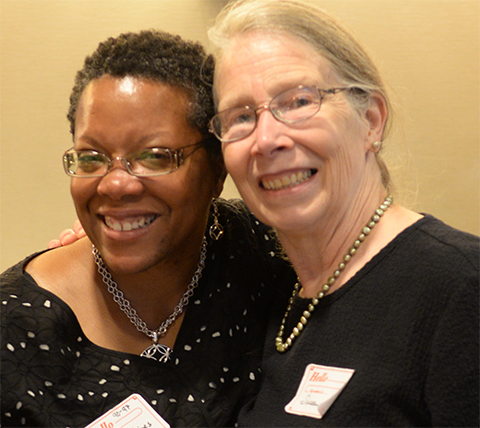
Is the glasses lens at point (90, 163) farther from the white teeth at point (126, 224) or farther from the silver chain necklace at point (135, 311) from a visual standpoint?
the silver chain necklace at point (135, 311)

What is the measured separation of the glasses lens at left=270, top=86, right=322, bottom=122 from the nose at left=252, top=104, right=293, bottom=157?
0.02 m

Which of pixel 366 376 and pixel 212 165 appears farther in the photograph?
pixel 212 165

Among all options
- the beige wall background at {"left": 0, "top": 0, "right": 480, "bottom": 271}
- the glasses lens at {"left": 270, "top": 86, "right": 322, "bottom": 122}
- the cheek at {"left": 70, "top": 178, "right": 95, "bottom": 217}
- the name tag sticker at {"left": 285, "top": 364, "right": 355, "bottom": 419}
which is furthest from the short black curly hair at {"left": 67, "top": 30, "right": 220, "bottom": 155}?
the beige wall background at {"left": 0, "top": 0, "right": 480, "bottom": 271}

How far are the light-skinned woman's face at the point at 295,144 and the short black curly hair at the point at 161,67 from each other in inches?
9.4

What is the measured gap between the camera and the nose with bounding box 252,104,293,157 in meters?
1.38

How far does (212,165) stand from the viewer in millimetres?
1781

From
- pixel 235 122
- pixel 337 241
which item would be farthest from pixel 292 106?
pixel 337 241

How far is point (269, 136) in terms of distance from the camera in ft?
4.54

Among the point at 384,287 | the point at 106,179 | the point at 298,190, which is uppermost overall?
the point at 106,179

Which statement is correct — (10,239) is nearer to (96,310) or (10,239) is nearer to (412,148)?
(96,310)

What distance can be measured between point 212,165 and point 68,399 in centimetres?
83

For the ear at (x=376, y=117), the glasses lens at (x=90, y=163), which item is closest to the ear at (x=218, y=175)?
the glasses lens at (x=90, y=163)

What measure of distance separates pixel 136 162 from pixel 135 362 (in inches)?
24.0

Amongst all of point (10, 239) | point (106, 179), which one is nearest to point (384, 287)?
point (106, 179)
